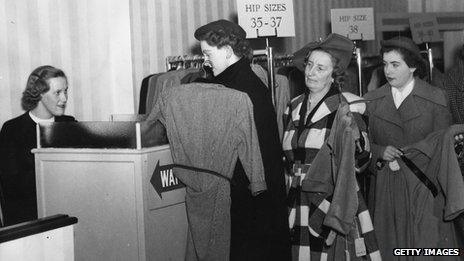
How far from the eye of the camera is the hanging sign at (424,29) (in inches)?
216

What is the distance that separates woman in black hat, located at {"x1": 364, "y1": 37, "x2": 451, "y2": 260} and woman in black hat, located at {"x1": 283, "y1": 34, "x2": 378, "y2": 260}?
358 mm

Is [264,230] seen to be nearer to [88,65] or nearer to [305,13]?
[88,65]

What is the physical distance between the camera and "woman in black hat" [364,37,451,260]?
3680 mm

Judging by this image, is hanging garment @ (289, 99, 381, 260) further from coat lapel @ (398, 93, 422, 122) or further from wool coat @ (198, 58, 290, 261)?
coat lapel @ (398, 93, 422, 122)

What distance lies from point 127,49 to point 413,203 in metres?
2.28

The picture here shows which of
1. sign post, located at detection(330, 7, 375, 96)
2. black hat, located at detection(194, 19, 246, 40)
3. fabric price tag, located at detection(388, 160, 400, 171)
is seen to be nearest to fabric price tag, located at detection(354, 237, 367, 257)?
fabric price tag, located at detection(388, 160, 400, 171)

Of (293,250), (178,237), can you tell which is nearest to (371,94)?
(293,250)

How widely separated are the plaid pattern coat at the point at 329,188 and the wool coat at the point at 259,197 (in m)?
0.13

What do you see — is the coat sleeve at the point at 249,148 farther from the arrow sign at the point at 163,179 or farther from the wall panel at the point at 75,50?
the wall panel at the point at 75,50

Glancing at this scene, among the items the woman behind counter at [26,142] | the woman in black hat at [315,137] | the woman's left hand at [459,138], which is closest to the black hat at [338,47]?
the woman in black hat at [315,137]

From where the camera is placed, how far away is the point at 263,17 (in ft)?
13.1

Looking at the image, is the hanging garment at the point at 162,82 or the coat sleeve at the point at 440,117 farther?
the hanging garment at the point at 162,82

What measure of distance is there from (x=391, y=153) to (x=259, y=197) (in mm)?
898

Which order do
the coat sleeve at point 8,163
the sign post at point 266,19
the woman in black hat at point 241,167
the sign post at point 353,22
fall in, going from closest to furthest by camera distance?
the woman in black hat at point 241,167 → the coat sleeve at point 8,163 → the sign post at point 266,19 → the sign post at point 353,22
